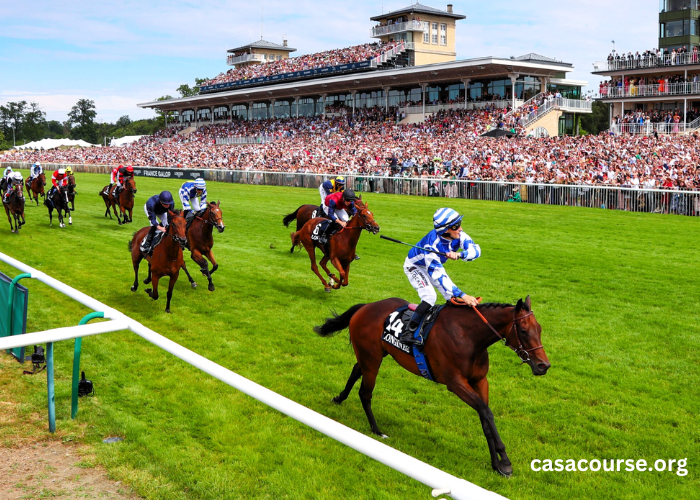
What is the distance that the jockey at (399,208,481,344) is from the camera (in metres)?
4.83

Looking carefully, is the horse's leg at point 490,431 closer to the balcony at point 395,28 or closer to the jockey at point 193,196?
the jockey at point 193,196

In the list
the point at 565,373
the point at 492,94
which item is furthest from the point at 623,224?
the point at 492,94

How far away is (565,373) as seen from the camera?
6.41 m

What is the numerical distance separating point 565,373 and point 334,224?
4.64 meters

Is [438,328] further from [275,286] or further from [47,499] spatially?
[275,286]

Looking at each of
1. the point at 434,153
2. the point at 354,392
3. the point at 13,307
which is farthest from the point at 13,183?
the point at 434,153

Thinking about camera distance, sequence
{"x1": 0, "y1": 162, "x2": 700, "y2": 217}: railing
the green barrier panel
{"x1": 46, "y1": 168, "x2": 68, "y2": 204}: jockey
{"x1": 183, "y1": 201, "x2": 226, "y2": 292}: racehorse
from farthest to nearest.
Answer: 1. {"x1": 0, "y1": 162, "x2": 700, "y2": 217}: railing
2. {"x1": 46, "y1": 168, "x2": 68, "y2": 204}: jockey
3. {"x1": 183, "y1": 201, "x2": 226, "y2": 292}: racehorse
4. the green barrier panel

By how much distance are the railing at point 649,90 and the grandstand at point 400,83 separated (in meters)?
2.13

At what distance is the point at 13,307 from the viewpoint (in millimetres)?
5883

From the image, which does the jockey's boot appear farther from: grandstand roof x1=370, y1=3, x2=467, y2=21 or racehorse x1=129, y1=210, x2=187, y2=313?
grandstand roof x1=370, y1=3, x2=467, y2=21

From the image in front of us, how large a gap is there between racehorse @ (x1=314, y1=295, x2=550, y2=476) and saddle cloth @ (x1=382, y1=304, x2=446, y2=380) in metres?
0.04

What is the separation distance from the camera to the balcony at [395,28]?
5228 centimetres
